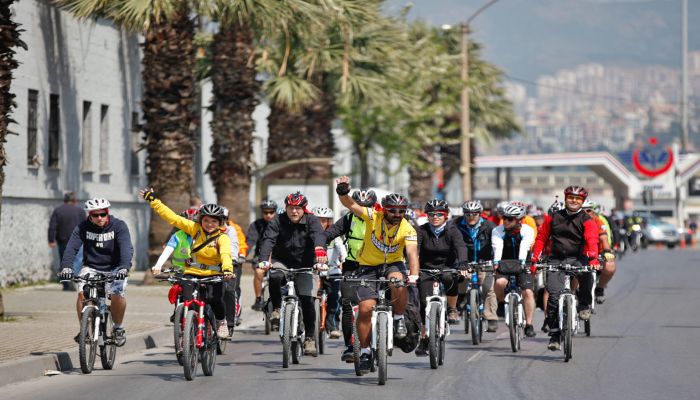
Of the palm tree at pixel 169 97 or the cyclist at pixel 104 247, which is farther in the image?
the palm tree at pixel 169 97

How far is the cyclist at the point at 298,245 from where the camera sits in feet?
52.6

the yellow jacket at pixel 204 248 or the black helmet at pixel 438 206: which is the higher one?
the black helmet at pixel 438 206

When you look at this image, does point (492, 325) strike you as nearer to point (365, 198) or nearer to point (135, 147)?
point (365, 198)

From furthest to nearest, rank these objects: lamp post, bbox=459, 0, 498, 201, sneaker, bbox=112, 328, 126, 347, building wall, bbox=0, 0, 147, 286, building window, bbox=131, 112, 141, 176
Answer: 1. lamp post, bbox=459, 0, 498, 201
2. building window, bbox=131, 112, 141, 176
3. building wall, bbox=0, 0, 147, 286
4. sneaker, bbox=112, 328, 126, 347

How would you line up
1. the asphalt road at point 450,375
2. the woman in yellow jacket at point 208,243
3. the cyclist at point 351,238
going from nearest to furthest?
the asphalt road at point 450,375 < the cyclist at point 351,238 < the woman in yellow jacket at point 208,243

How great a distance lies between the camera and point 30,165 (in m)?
28.9

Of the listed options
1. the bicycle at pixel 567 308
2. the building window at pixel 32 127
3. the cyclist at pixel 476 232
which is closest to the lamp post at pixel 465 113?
the building window at pixel 32 127

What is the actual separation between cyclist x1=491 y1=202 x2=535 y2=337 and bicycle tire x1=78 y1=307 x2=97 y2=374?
5.32 m

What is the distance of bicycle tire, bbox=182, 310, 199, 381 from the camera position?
1358 cm

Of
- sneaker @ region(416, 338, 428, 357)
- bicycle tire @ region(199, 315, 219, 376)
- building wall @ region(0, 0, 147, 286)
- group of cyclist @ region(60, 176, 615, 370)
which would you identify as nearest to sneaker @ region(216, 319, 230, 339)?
group of cyclist @ region(60, 176, 615, 370)

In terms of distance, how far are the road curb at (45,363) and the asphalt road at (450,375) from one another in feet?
0.49

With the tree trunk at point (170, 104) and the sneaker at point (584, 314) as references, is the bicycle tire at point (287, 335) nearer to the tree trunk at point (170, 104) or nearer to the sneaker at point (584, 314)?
the sneaker at point (584, 314)

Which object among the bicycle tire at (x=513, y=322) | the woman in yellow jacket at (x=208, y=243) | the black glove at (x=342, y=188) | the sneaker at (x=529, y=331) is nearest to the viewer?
the black glove at (x=342, y=188)

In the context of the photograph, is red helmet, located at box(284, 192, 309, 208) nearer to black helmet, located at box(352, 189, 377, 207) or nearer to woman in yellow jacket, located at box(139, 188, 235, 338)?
woman in yellow jacket, located at box(139, 188, 235, 338)
